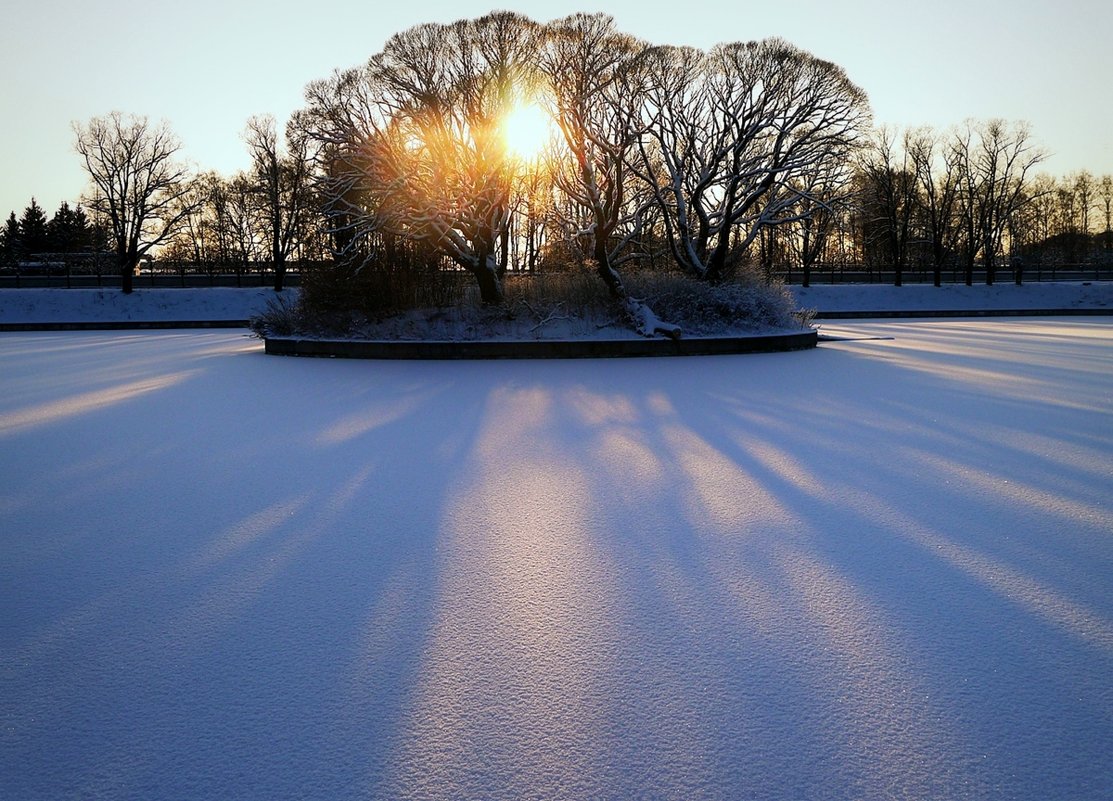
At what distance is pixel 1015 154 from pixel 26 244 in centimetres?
9054

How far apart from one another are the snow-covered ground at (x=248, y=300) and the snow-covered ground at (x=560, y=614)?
36.6m

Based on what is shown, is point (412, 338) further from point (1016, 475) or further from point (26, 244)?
point (26, 244)

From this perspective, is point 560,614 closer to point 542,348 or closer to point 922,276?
point 542,348

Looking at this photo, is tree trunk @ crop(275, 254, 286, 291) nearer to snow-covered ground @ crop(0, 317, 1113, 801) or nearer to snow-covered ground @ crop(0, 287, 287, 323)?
snow-covered ground @ crop(0, 287, 287, 323)

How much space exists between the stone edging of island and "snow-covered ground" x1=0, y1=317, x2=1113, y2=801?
869cm

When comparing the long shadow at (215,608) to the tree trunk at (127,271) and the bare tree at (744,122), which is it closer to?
the bare tree at (744,122)

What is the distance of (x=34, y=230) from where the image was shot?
266ft

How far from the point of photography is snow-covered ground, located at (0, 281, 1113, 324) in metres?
40.2

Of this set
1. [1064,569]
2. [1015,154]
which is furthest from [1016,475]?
[1015,154]

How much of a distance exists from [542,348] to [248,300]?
31.8 m

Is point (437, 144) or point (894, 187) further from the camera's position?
A: point (894, 187)

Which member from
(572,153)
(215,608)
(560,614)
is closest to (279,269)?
(572,153)

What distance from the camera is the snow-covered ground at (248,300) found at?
1582 inches

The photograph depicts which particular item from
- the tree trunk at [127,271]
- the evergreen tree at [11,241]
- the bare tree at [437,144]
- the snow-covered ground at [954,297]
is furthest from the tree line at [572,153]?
the evergreen tree at [11,241]
